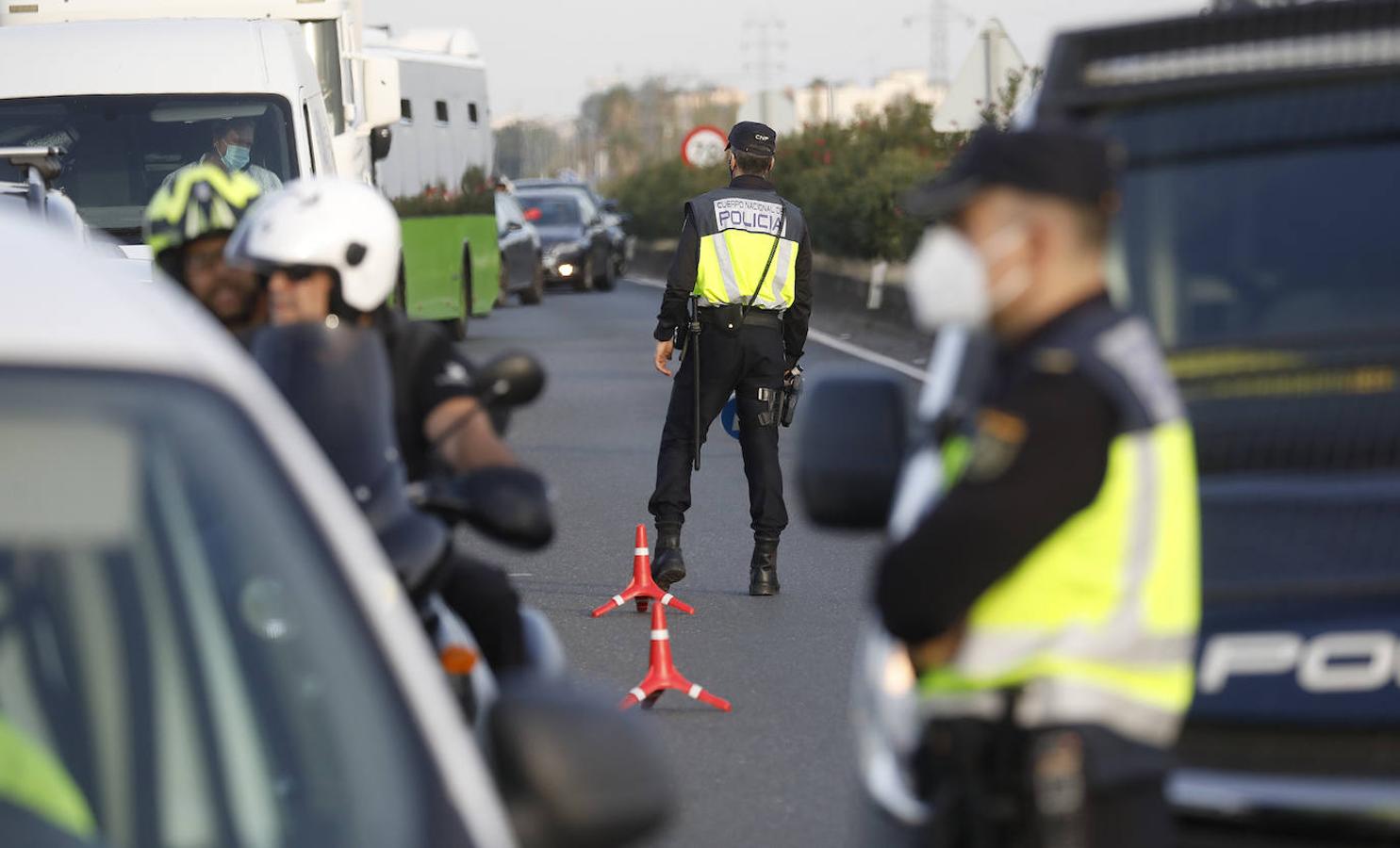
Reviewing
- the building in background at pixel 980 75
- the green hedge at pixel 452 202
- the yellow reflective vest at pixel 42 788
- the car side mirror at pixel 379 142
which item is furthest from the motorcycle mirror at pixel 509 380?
the green hedge at pixel 452 202

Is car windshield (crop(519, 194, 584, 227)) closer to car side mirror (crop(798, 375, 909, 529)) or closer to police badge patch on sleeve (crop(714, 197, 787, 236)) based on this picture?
police badge patch on sleeve (crop(714, 197, 787, 236))

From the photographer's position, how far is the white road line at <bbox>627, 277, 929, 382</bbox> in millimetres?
22000

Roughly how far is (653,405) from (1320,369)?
16294 millimetres

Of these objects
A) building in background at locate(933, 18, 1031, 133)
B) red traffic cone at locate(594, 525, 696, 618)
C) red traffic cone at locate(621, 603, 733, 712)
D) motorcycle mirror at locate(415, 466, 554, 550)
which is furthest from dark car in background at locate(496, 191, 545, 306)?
motorcycle mirror at locate(415, 466, 554, 550)

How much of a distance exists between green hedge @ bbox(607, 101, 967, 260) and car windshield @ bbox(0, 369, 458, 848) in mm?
26544

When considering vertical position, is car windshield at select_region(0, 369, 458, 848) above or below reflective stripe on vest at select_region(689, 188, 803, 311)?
above

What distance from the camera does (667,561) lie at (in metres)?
10.8

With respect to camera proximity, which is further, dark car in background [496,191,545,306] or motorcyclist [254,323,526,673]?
dark car in background [496,191,545,306]

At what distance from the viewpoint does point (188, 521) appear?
3.21 metres

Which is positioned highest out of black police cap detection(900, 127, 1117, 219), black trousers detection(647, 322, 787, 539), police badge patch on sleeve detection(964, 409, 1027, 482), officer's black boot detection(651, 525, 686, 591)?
black police cap detection(900, 127, 1117, 219)

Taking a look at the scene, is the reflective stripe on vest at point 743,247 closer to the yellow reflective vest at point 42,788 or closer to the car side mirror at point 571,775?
the car side mirror at point 571,775

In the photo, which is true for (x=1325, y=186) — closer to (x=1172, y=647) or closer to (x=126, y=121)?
(x=1172, y=647)

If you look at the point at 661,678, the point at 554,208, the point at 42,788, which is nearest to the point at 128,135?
the point at 661,678

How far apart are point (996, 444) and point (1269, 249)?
1.87m
